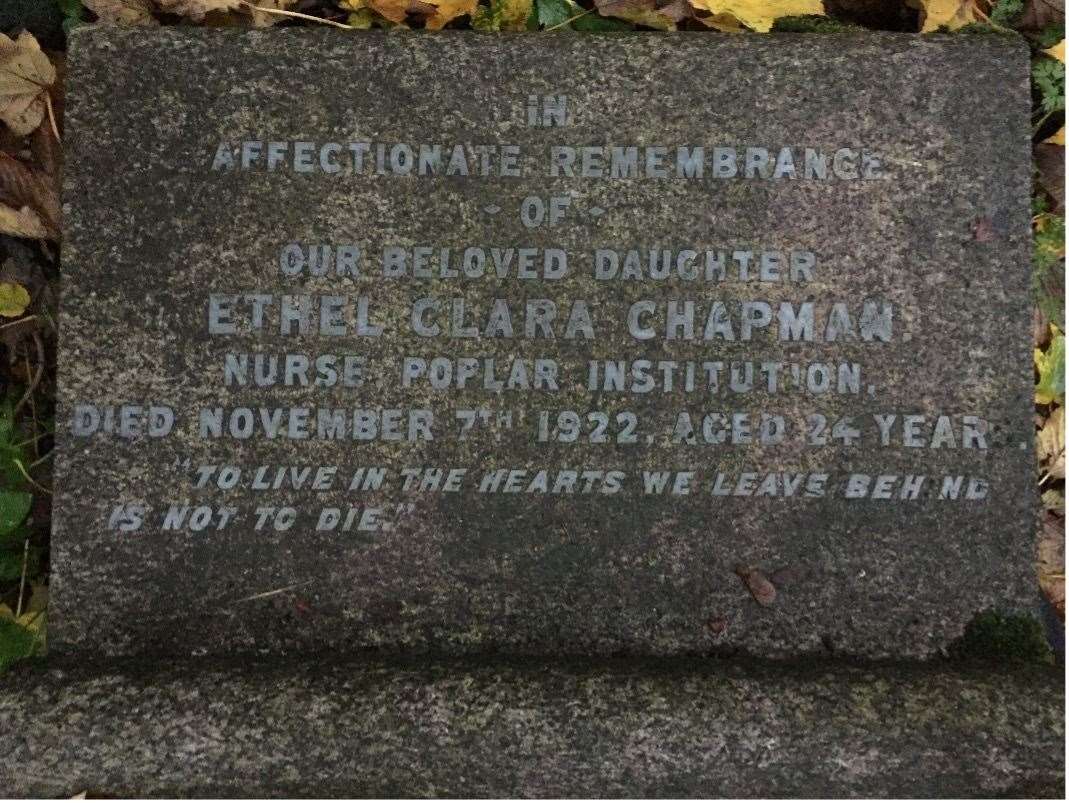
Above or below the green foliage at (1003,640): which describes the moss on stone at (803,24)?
above

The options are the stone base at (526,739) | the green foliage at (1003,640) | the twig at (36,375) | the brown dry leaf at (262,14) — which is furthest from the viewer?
the twig at (36,375)

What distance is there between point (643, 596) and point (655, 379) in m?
0.48

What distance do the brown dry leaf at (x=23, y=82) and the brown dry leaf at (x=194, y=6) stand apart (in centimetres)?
34

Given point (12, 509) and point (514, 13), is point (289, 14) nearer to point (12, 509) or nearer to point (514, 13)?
point (514, 13)

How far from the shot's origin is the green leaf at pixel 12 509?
2039 mm

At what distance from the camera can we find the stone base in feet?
5.19

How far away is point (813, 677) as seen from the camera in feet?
5.57

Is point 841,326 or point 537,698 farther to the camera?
point 841,326

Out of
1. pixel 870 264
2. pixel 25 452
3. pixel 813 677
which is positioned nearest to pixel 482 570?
pixel 813 677

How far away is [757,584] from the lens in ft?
6.15

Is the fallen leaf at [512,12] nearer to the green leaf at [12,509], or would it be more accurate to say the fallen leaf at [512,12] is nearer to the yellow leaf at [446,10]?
the yellow leaf at [446,10]

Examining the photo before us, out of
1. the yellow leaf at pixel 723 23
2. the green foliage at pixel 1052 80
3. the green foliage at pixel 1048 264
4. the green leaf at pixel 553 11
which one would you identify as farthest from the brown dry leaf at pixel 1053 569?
the green leaf at pixel 553 11

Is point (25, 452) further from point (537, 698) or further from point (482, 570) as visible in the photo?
point (537, 698)

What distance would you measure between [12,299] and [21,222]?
20 cm
